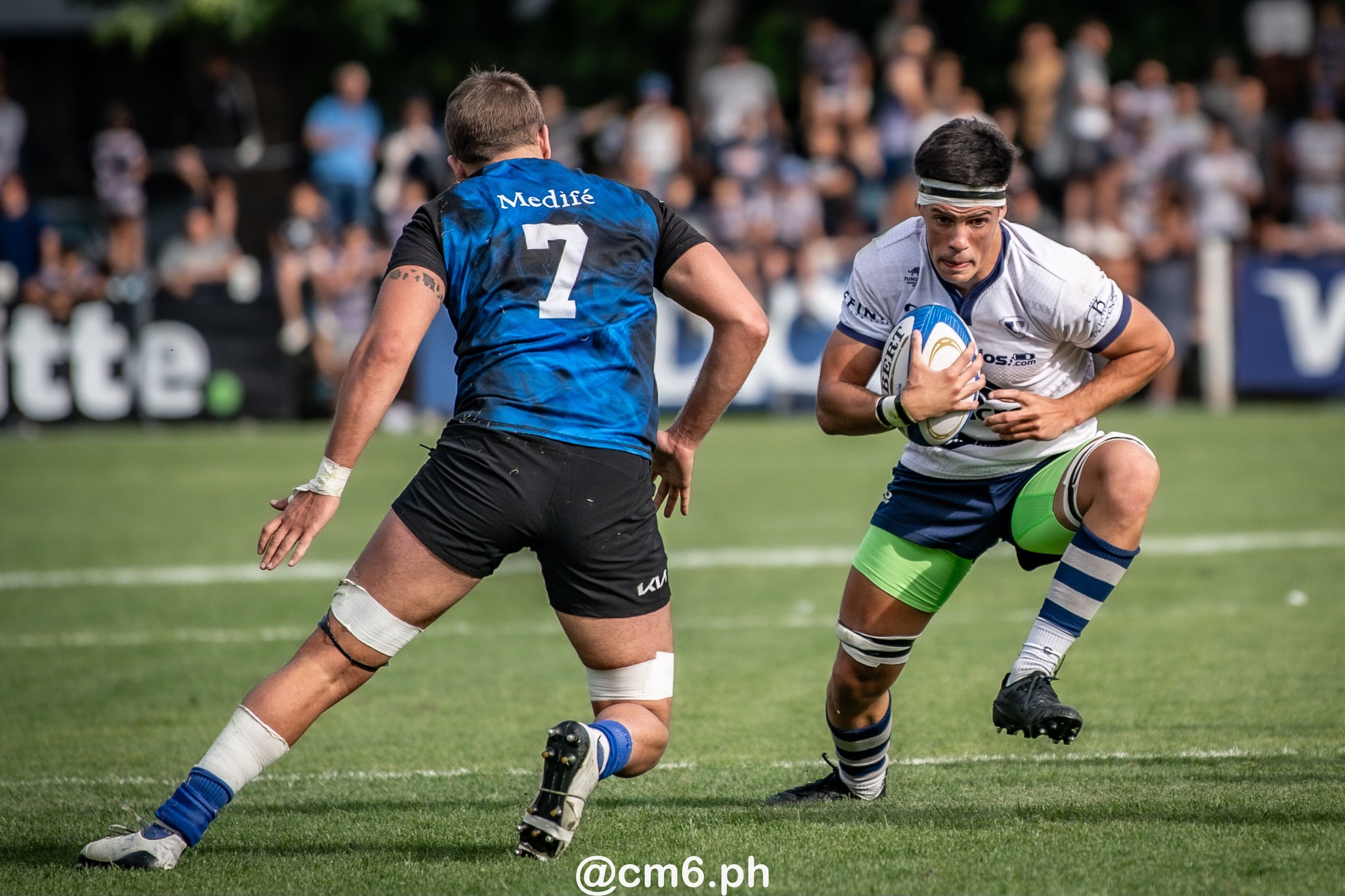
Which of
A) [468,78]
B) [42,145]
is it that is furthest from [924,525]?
[42,145]

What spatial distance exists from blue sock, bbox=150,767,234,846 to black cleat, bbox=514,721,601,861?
2.73ft

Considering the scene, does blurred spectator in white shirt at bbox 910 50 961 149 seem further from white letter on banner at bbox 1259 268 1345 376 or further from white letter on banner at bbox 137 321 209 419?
white letter on banner at bbox 137 321 209 419

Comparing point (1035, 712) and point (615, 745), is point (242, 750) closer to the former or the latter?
point (615, 745)

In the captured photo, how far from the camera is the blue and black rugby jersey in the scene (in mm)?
4418

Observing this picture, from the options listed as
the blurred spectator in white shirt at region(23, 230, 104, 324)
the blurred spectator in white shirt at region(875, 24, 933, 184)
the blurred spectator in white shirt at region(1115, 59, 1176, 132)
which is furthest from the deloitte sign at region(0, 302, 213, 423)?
the blurred spectator in white shirt at region(1115, 59, 1176, 132)

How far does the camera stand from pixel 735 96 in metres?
19.4

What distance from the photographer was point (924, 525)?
5.19m

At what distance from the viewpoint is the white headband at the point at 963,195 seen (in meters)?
4.86

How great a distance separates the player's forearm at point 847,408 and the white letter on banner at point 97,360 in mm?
13059

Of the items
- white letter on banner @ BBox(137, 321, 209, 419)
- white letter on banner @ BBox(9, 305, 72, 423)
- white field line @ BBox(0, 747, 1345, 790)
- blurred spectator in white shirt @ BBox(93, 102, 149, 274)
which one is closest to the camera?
white field line @ BBox(0, 747, 1345, 790)

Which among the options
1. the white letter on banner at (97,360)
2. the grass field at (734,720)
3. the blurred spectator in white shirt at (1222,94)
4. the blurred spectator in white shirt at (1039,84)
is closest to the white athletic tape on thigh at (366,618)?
the grass field at (734,720)

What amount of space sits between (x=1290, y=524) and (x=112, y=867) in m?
8.77

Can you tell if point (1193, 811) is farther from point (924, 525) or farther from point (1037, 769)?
point (924, 525)

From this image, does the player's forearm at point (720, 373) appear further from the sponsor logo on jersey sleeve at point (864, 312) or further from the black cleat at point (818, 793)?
the black cleat at point (818, 793)
